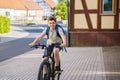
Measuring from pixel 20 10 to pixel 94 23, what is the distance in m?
67.1

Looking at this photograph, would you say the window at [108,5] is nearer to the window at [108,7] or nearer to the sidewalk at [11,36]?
the window at [108,7]

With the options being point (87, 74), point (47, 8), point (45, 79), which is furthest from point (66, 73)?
point (47, 8)

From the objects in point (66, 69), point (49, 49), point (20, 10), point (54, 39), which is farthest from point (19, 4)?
point (49, 49)

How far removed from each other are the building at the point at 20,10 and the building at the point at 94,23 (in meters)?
Result: 55.4

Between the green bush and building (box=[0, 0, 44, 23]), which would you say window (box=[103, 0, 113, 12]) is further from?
building (box=[0, 0, 44, 23])

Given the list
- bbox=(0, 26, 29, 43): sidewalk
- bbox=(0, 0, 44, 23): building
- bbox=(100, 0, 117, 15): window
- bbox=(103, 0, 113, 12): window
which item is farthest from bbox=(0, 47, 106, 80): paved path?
bbox=(0, 0, 44, 23): building

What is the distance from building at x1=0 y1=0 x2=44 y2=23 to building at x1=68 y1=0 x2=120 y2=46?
182ft

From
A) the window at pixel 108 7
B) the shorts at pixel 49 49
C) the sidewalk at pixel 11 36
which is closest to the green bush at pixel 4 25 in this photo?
the sidewalk at pixel 11 36

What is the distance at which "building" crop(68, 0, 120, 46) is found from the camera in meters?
20.0

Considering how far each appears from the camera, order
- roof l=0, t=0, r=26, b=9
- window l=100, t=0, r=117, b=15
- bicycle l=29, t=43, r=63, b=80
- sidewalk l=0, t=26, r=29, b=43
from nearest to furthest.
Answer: bicycle l=29, t=43, r=63, b=80 → window l=100, t=0, r=117, b=15 → sidewalk l=0, t=26, r=29, b=43 → roof l=0, t=0, r=26, b=9

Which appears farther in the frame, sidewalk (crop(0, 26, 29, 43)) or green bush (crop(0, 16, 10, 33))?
green bush (crop(0, 16, 10, 33))

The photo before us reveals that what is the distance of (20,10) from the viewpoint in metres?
86.4

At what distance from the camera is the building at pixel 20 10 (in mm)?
80250

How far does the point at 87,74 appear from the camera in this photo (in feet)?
35.0
